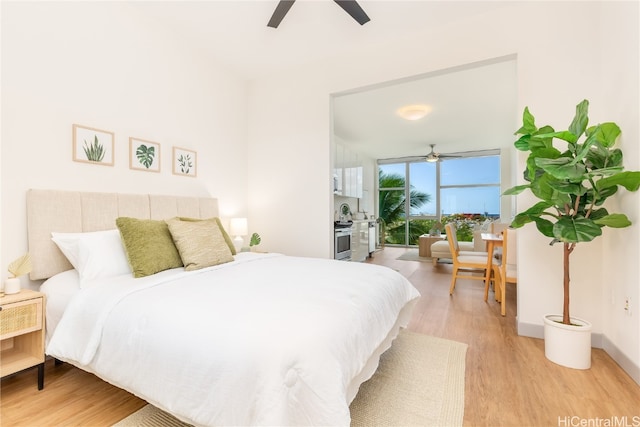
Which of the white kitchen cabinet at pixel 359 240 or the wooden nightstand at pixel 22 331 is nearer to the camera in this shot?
the wooden nightstand at pixel 22 331

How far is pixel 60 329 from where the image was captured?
5.19 ft

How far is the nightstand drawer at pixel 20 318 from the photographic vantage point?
159 cm

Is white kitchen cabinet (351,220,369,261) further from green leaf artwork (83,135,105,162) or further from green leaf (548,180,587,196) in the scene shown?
green leaf artwork (83,135,105,162)

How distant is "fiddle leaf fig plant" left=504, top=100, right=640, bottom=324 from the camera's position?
1.75m

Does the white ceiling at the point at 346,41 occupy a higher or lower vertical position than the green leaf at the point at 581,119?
higher

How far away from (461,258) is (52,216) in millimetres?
4214

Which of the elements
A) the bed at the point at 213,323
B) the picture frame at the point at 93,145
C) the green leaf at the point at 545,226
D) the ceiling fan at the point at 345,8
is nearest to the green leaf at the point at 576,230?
the green leaf at the point at 545,226

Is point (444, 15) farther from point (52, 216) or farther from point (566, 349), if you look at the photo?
point (52, 216)

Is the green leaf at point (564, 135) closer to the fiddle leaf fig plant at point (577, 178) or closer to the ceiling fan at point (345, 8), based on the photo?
the fiddle leaf fig plant at point (577, 178)

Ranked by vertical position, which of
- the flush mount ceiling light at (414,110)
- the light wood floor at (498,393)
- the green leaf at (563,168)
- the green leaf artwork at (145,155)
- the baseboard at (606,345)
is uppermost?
the flush mount ceiling light at (414,110)

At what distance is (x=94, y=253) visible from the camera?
1.95m

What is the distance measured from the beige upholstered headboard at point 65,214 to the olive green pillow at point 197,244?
0.52 meters

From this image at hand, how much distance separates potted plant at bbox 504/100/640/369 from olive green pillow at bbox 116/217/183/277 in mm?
2645

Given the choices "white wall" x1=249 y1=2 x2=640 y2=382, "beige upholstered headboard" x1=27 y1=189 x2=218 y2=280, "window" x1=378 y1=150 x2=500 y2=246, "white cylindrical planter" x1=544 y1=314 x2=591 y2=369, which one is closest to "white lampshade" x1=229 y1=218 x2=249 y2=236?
"white wall" x1=249 y1=2 x2=640 y2=382
